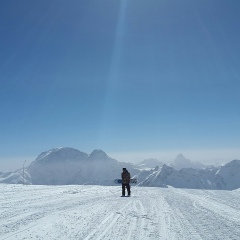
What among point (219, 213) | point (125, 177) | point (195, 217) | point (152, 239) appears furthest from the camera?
point (125, 177)

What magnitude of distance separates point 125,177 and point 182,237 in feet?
47.9

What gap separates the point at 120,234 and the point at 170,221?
2.59 meters

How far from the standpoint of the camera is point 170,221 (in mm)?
9820

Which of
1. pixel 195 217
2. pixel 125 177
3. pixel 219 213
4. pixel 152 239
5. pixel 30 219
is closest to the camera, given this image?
pixel 152 239

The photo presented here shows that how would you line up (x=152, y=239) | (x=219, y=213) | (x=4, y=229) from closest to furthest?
(x=152, y=239) → (x=4, y=229) → (x=219, y=213)

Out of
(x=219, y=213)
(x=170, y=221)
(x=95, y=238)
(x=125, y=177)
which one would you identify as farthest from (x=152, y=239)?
(x=125, y=177)

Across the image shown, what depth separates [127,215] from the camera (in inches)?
428

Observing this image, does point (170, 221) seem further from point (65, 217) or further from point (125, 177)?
point (125, 177)

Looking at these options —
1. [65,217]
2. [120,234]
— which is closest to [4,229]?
[65,217]

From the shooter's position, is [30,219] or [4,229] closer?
[4,229]

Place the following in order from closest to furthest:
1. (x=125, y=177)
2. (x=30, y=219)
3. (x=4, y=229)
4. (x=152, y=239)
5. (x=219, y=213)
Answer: (x=152, y=239) → (x=4, y=229) → (x=30, y=219) → (x=219, y=213) → (x=125, y=177)

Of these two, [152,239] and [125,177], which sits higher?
[125,177]

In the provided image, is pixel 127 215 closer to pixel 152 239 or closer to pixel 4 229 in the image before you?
pixel 152 239

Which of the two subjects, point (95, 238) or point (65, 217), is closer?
point (95, 238)
